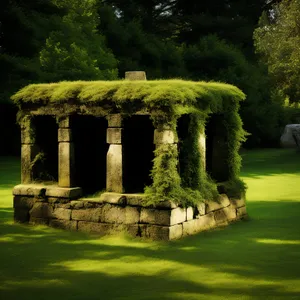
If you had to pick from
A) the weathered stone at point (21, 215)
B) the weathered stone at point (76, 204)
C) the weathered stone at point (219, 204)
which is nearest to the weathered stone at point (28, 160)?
the weathered stone at point (21, 215)

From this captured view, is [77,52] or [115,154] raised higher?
[77,52]

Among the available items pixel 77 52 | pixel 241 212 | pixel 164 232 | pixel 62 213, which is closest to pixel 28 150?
pixel 62 213

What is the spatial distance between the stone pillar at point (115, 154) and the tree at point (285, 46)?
59.4 feet

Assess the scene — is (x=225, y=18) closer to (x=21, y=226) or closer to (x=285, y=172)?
(x=285, y=172)

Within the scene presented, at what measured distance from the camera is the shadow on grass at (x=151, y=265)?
8.27 meters

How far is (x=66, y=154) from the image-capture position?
1281 centimetres

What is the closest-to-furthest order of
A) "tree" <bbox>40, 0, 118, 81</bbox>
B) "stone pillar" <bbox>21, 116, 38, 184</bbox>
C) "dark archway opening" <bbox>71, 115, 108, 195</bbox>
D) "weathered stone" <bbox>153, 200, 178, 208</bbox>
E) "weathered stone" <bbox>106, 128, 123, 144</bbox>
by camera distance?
"weathered stone" <bbox>153, 200, 178, 208</bbox>
"weathered stone" <bbox>106, 128, 123, 144</bbox>
"stone pillar" <bbox>21, 116, 38, 184</bbox>
"dark archway opening" <bbox>71, 115, 108, 195</bbox>
"tree" <bbox>40, 0, 118, 81</bbox>

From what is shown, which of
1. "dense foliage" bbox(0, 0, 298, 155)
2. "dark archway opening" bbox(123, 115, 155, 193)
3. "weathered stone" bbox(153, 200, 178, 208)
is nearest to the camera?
"weathered stone" bbox(153, 200, 178, 208)

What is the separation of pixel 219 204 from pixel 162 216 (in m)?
2.09

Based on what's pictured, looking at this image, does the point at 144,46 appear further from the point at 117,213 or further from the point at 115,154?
the point at 117,213

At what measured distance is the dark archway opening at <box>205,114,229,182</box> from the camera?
45.8ft

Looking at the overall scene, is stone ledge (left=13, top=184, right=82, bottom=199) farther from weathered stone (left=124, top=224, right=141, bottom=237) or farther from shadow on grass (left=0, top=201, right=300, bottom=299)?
weathered stone (left=124, top=224, right=141, bottom=237)

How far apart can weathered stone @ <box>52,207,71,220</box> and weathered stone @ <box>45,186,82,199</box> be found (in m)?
0.28

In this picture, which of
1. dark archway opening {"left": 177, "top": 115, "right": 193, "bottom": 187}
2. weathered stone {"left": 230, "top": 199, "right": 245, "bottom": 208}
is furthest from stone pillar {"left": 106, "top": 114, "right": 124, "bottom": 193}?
weathered stone {"left": 230, "top": 199, "right": 245, "bottom": 208}
